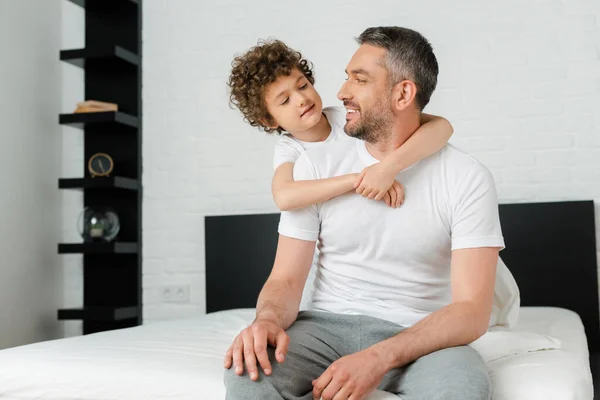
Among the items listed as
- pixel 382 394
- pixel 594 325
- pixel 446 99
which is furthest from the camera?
pixel 446 99

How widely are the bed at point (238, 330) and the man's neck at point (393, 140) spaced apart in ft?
1.82

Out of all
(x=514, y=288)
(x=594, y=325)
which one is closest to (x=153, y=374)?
(x=514, y=288)

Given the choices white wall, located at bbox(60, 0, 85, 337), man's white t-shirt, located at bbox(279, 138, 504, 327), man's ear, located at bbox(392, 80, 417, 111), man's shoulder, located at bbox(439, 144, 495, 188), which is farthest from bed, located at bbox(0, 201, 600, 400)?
white wall, located at bbox(60, 0, 85, 337)

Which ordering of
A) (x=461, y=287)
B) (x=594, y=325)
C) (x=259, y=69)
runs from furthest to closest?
(x=594, y=325), (x=259, y=69), (x=461, y=287)

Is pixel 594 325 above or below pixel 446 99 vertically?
below

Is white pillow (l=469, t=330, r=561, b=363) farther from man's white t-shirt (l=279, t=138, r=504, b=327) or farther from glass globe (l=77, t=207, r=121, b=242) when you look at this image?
glass globe (l=77, t=207, r=121, b=242)

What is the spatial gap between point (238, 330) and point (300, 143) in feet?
2.13

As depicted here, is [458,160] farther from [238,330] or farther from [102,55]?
[102,55]

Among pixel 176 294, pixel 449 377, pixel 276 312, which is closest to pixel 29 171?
pixel 176 294

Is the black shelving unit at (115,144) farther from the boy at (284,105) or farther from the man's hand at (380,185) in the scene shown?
the man's hand at (380,185)

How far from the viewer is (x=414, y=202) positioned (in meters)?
1.79

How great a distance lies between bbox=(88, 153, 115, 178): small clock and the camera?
3.96 metres

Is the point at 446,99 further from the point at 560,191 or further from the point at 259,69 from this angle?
the point at 259,69

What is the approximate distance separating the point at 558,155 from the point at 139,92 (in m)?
2.06
